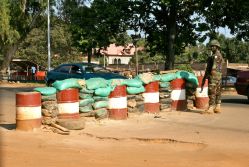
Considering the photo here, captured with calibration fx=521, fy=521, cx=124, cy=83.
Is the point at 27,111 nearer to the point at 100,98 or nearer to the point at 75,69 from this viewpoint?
the point at 100,98

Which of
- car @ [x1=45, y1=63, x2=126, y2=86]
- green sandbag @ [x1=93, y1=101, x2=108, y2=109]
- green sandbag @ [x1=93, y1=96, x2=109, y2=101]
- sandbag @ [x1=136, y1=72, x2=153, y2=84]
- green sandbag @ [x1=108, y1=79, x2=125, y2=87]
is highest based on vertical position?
car @ [x1=45, y1=63, x2=126, y2=86]

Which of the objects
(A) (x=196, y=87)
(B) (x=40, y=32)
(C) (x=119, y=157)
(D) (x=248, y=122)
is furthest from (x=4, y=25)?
(C) (x=119, y=157)

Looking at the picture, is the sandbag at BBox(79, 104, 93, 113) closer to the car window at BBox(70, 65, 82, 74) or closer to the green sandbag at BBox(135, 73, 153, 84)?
the green sandbag at BBox(135, 73, 153, 84)

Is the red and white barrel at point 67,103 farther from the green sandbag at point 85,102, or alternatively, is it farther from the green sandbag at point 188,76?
the green sandbag at point 188,76

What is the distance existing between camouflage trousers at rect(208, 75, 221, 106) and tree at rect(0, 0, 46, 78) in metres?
31.4

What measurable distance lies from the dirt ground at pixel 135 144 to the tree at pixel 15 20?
32487 millimetres

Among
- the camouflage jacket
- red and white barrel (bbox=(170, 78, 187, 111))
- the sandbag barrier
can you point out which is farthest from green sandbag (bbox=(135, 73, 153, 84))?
the camouflage jacket

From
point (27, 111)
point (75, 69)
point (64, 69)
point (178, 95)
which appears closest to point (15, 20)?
point (64, 69)

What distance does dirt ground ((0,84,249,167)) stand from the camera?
748 centimetres

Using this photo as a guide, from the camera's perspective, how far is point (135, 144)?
9.09 m

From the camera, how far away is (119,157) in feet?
25.7

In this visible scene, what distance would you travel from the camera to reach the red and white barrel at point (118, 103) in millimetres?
11914

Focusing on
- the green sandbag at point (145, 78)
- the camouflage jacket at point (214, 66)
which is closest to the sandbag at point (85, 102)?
the green sandbag at point (145, 78)

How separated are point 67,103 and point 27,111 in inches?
38.9
